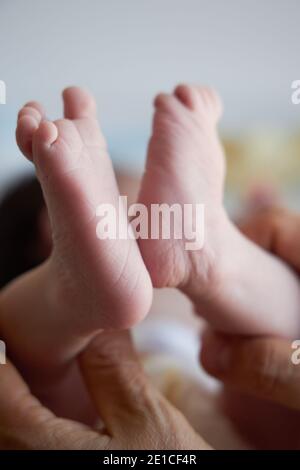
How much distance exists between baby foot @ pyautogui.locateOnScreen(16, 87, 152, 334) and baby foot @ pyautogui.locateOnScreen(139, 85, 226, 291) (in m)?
0.04

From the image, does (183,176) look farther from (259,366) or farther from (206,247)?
(259,366)

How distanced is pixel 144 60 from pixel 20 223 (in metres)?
0.45

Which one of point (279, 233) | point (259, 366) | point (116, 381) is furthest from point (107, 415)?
point (279, 233)

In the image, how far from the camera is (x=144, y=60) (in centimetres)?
120

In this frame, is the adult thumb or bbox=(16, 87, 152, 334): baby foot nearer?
bbox=(16, 87, 152, 334): baby foot

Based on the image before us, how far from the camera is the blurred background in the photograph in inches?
33.6

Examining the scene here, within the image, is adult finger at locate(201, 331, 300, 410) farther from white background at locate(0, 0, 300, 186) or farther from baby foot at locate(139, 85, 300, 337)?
white background at locate(0, 0, 300, 186)

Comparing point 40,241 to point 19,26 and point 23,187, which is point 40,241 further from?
point 19,26

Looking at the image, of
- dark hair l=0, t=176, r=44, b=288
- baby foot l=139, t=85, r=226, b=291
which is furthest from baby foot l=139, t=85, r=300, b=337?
dark hair l=0, t=176, r=44, b=288

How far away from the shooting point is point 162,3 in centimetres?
96

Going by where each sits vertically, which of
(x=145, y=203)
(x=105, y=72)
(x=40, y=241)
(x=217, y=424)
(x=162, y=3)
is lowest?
(x=217, y=424)

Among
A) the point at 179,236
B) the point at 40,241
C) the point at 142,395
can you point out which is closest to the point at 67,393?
the point at 142,395

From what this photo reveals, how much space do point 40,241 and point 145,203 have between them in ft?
2.22
